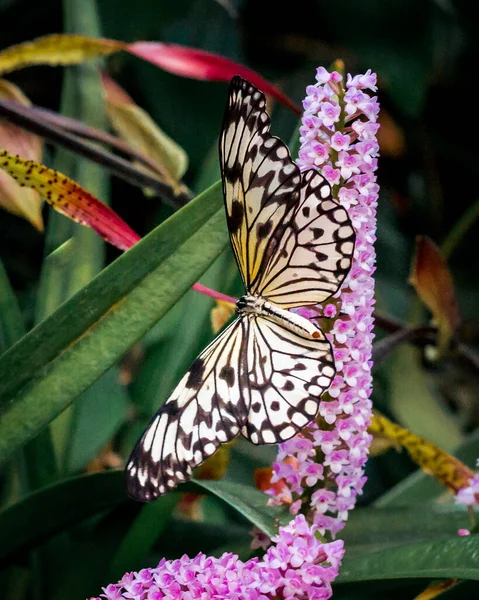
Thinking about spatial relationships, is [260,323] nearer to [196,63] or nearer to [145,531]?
[145,531]

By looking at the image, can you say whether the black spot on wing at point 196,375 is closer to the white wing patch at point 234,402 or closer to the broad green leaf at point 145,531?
the white wing patch at point 234,402

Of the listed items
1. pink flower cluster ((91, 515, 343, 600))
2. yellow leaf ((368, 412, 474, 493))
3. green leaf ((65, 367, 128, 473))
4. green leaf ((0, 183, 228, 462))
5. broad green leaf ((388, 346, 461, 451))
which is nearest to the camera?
pink flower cluster ((91, 515, 343, 600))

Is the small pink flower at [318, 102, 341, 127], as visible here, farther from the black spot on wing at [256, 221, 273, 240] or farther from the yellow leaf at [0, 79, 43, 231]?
the yellow leaf at [0, 79, 43, 231]

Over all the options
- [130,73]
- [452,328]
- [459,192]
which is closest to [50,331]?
[452,328]

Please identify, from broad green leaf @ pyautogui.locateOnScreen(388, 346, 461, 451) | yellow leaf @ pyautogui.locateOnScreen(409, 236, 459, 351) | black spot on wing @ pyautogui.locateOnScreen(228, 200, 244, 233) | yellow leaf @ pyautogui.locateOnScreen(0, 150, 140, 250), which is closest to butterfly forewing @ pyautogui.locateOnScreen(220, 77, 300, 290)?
black spot on wing @ pyautogui.locateOnScreen(228, 200, 244, 233)

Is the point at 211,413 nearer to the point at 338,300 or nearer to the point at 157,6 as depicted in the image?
the point at 338,300

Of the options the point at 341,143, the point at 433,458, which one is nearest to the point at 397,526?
the point at 433,458

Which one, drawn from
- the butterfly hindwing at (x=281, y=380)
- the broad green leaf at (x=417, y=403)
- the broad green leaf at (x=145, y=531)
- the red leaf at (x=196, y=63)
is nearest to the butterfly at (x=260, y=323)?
the butterfly hindwing at (x=281, y=380)
